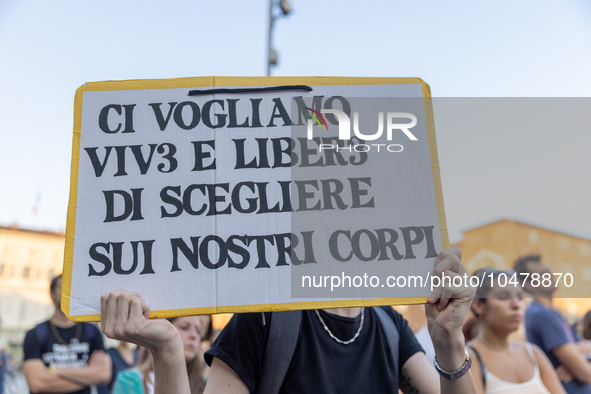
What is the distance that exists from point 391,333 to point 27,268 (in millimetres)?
37545

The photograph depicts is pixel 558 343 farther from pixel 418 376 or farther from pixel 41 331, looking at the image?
pixel 41 331

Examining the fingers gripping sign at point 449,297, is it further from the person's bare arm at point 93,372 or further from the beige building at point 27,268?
the beige building at point 27,268

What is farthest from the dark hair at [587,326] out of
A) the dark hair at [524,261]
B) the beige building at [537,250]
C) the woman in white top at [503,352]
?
the beige building at [537,250]

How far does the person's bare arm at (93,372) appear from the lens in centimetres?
405

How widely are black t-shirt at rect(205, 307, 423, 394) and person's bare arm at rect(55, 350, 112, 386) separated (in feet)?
9.81

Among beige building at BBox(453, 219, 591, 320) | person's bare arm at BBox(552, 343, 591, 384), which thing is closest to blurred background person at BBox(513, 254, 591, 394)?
person's bare arm at BBox(552, 343, 591, 384)

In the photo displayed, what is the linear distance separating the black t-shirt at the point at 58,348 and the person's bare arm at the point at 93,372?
0.16 feet

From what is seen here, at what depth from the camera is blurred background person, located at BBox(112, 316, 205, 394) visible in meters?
3.54

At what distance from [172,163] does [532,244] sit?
23.6 metres

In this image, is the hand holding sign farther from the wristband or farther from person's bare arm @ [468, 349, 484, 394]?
person's bare arm @ [468, 349, 484, 394]

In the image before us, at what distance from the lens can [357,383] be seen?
1.70 m

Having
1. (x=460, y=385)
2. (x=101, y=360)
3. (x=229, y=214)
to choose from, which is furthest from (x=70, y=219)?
(x=101, y=360)

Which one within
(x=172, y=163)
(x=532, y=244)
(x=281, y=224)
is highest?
(x=532, y=244)

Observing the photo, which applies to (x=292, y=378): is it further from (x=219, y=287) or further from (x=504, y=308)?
(x=504, y=308)
